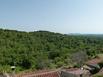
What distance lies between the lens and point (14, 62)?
4594cm

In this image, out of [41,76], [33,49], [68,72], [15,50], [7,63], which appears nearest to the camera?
[41,76]

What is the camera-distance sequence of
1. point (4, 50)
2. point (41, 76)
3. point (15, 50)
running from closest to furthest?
point (41, 76) → point (4, 50) → point (15, 50)

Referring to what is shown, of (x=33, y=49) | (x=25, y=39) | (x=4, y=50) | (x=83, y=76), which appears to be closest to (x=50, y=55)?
(x=33, y=49)

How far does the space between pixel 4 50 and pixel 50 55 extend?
1133 cm

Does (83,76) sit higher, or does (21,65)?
(83,76)

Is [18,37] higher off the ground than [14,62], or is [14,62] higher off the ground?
[18,37]

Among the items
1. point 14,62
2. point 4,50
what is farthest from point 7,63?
point 4,50

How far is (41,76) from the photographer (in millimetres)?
11594

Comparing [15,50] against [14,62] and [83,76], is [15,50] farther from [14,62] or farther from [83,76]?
[83,76]

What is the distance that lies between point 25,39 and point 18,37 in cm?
239

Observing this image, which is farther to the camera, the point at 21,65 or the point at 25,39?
the point at 25,39

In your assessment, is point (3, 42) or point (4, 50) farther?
point (3, 42)

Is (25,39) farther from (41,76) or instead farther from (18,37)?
(41,76)

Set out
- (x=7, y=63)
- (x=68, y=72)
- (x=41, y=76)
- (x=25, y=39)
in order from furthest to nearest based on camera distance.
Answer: (x=25, y=39) < (x=7, y=63) < (x=68, y=72) < (x=41, y=76)
